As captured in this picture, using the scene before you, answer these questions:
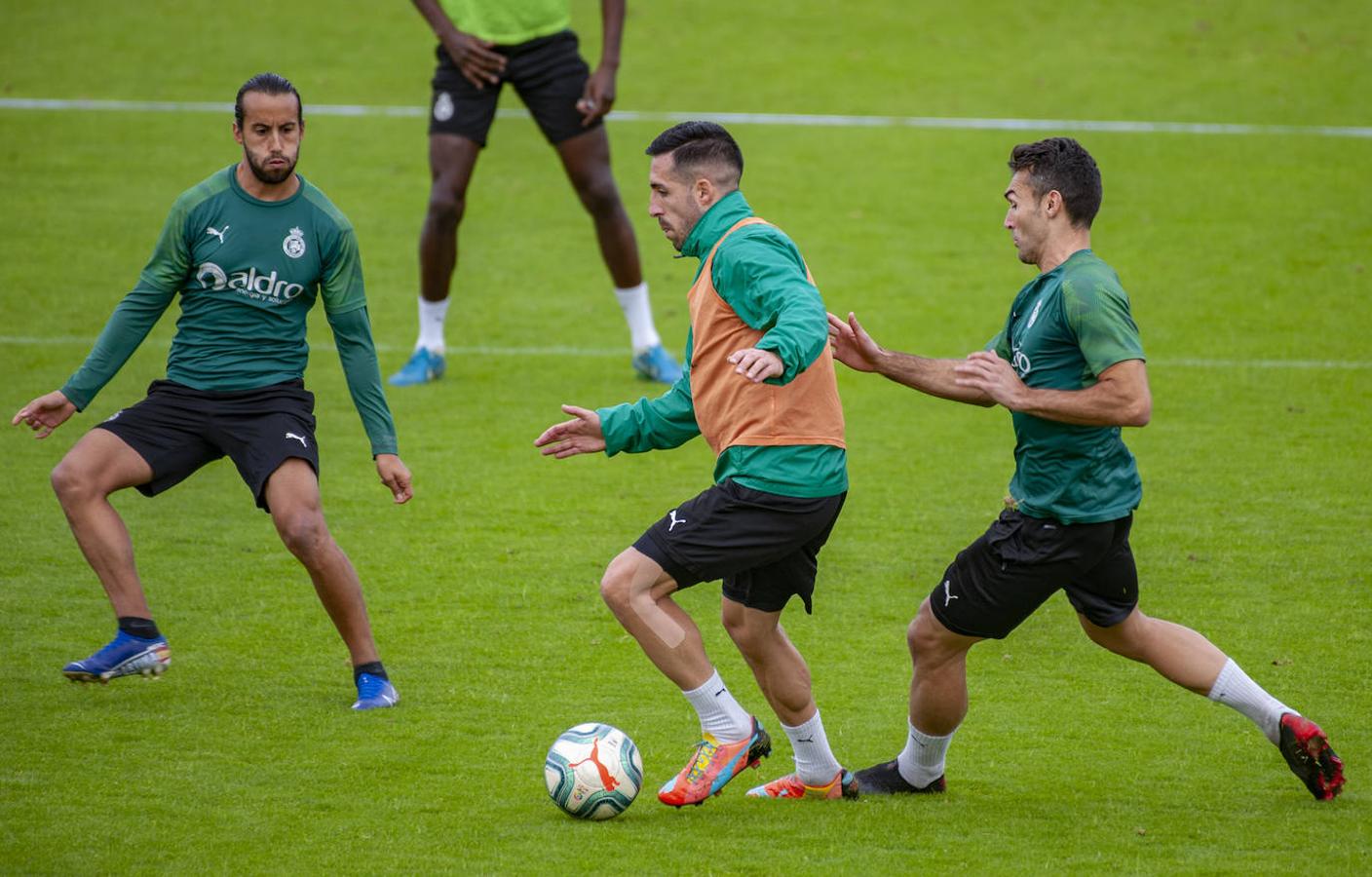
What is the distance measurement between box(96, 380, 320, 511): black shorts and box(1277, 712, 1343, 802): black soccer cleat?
11.0 feet

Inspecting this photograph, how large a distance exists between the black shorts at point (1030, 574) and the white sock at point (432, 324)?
6.02 metres

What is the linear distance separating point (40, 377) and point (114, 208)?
425 cm

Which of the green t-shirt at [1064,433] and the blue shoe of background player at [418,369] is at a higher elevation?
the green t-shirt at [1064,433]

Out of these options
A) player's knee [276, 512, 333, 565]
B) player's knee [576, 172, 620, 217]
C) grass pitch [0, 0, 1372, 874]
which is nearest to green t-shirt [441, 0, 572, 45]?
Result: player's knee [576, 172, 620, 217]

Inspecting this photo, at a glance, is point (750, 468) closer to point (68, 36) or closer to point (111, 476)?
point (111, 476)

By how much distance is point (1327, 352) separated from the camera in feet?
37.1

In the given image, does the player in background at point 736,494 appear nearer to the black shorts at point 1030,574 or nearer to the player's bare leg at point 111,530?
the black shorts at point 1030,574

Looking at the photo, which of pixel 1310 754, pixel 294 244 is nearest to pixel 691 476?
pixel 294 244

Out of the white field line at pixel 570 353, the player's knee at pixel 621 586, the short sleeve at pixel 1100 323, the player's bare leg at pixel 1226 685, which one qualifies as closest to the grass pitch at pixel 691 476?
the white field line at pixel 570 353

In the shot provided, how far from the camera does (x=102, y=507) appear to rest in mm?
5938

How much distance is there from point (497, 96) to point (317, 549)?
5067mm

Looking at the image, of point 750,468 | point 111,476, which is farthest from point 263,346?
point 750,468

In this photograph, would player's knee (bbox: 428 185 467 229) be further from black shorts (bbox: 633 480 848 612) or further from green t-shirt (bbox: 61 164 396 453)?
black shorts (bbox: 633 480 848 612)

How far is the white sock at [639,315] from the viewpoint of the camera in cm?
1062
